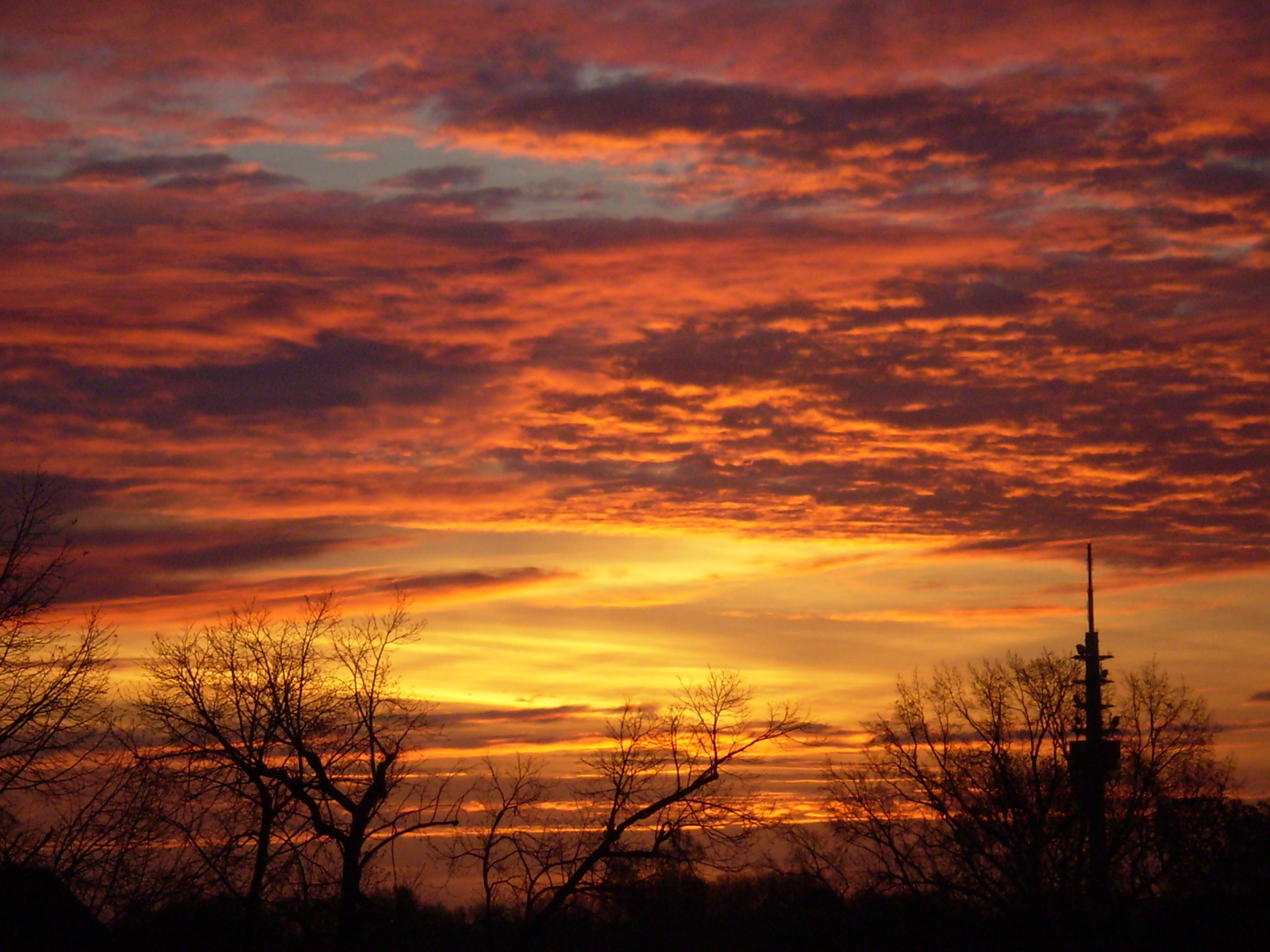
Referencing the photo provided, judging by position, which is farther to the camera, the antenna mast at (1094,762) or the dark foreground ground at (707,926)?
the antenna mast at (1094,762)

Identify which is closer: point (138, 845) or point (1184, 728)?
point (138, 845)

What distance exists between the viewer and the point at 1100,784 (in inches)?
1860

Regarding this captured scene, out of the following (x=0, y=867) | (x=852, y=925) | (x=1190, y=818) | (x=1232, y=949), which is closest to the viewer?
(x=0, y=867)

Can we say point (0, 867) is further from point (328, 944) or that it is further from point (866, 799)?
point (866, 799)

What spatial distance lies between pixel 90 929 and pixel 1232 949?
36.4m

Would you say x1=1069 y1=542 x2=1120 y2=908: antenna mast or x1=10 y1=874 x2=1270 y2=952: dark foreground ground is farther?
x1=1069 y1=542 x2=1120 y2=908: antenna mast

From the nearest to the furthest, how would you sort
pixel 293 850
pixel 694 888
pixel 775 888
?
pixel 293 850
pixel 694 888
pixel 775 888

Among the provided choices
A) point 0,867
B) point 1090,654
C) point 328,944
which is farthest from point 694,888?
point 1090,654

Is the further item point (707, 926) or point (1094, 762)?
point (707, 926)

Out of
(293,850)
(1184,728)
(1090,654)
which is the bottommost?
(293,850)

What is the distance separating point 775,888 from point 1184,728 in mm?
21700

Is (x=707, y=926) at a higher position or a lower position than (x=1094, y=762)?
lower

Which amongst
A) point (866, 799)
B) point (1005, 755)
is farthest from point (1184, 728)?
point (866, 799)

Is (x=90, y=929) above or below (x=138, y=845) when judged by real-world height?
below
